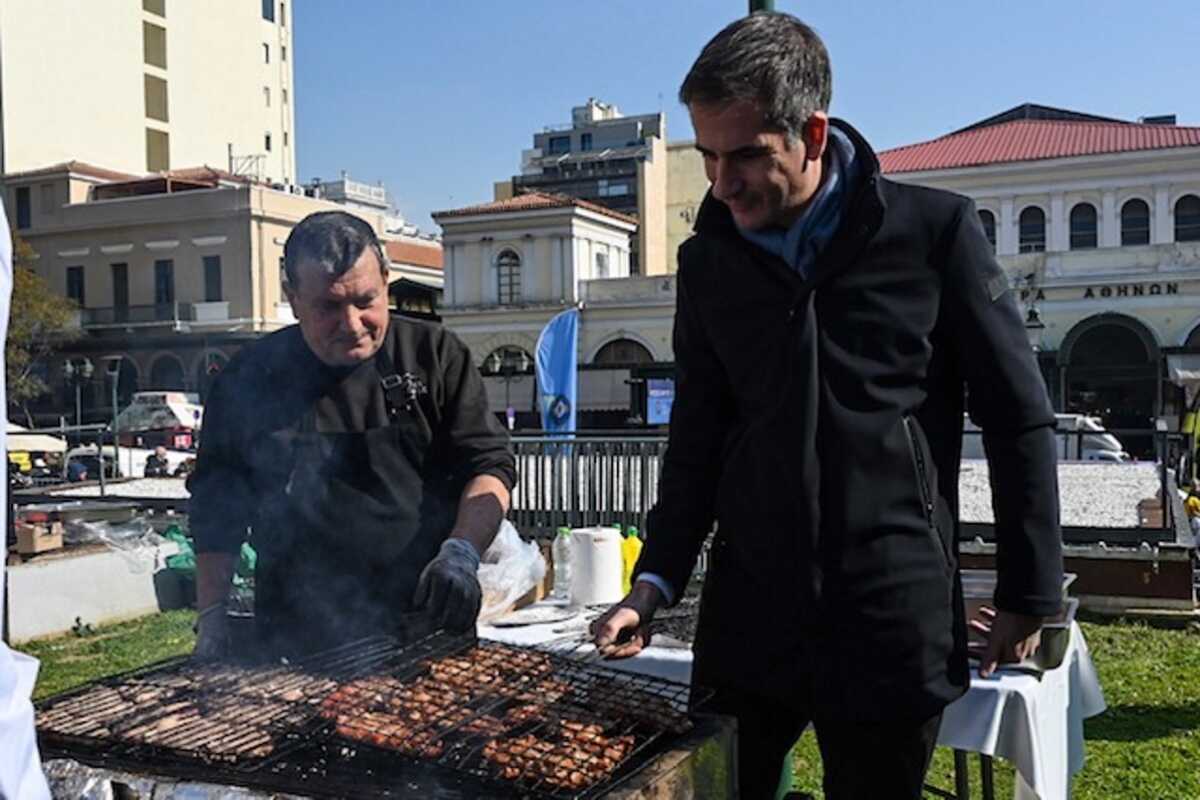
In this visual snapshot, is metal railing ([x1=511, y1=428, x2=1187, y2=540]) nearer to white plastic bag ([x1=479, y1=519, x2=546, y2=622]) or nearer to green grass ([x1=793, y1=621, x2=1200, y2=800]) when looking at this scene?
green grass ([x1=793, y1=621, x2=1200, y2=800])

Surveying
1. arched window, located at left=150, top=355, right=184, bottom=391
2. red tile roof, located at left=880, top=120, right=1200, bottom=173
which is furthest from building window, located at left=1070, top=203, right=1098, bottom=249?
arched window, located at left=150, top=355, right=184, bottom=391

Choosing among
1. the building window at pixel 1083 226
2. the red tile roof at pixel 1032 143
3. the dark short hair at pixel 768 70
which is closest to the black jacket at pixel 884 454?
the dark short hair at pixel 768 70

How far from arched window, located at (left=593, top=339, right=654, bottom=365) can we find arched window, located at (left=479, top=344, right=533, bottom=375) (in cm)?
253

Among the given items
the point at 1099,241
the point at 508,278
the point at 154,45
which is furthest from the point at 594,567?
the point at 154,45

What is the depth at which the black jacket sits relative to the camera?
180 cm

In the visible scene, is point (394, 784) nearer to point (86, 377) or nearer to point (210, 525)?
point (210, 525)

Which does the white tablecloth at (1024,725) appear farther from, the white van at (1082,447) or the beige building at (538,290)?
the beige building at (538,290)

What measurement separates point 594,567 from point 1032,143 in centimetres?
3694

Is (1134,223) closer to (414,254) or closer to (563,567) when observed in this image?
(414,254)

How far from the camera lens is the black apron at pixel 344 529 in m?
2.63

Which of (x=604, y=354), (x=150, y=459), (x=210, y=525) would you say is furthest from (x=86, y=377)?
(x=210, y=525)

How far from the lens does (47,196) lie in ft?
134

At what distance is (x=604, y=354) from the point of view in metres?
36.7

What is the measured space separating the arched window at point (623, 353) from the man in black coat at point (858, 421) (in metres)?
34.0
